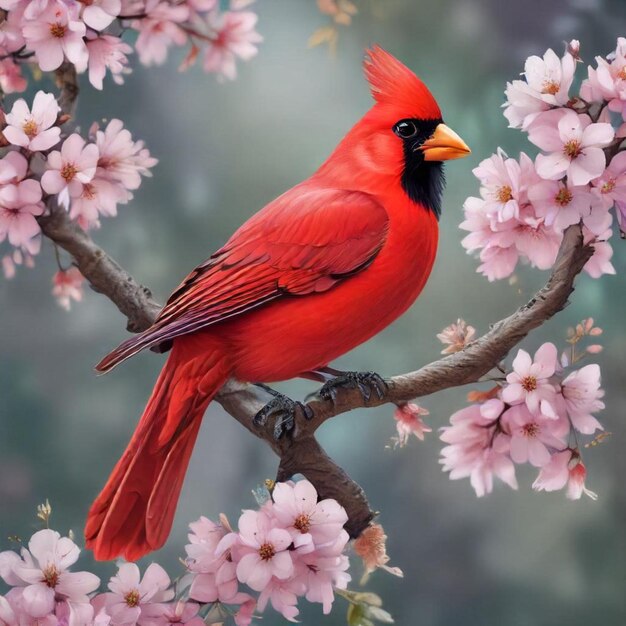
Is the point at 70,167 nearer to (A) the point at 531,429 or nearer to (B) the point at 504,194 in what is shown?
(B) the point at 504,194

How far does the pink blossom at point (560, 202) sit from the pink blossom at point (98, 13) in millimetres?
882

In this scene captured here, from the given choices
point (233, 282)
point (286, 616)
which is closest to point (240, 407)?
point (233, 282)

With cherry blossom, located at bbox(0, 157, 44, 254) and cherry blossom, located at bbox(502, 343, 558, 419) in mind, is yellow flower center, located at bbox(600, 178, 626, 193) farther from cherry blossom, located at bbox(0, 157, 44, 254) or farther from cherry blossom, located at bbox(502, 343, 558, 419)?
cherry blossom, located at bbox(0, 157, 44, 254)

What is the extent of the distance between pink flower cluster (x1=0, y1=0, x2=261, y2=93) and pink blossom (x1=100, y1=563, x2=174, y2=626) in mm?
962

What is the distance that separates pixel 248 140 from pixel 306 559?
840mm

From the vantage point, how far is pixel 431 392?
1795 mm

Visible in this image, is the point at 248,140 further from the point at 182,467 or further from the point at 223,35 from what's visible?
the point at 182,467

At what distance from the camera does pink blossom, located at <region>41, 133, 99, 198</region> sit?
5.80ft

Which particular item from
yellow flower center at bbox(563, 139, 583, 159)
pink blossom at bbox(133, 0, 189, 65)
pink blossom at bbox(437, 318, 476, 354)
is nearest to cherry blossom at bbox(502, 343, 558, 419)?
pink blossom at bbox(437, 318, 476, 354)

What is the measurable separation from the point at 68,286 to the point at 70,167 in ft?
0.80

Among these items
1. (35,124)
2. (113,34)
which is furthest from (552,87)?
(35,124)

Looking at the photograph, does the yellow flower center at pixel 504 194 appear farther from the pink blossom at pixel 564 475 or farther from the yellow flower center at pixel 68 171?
the yellow flower center at pixel 68 171

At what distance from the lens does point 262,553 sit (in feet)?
5.39

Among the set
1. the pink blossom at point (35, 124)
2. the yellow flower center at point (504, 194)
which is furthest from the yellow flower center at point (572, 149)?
the pink blossom at point (35, 124)
